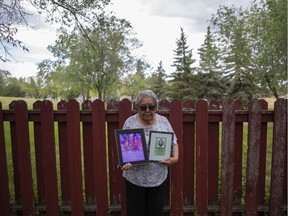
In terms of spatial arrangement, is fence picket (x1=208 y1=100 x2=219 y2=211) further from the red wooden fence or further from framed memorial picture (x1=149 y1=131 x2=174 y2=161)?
framed memorial picture (x1=149 y1=131 x2=174 y2=161)

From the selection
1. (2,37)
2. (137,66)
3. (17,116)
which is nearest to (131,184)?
(17,116)

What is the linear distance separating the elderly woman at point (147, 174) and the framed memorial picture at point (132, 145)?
0.09 m

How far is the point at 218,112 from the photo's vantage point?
3465 mm

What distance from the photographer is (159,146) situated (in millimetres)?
2719

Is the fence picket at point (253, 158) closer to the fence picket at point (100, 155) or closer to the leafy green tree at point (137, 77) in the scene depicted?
the fence picket at point (100, 155)

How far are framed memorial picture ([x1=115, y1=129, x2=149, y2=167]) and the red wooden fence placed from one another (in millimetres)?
759

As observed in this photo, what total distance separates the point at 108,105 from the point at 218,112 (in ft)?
4.59

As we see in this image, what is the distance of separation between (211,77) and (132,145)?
27.0m

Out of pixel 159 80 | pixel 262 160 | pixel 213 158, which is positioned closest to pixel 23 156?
pixel 213 158

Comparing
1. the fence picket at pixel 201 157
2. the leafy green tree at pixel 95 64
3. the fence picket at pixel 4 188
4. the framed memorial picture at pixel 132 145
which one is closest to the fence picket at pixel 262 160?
the fence picket at pixel 201 157

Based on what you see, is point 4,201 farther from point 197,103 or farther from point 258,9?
point 258,9

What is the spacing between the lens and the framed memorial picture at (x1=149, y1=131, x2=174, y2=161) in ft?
8.92

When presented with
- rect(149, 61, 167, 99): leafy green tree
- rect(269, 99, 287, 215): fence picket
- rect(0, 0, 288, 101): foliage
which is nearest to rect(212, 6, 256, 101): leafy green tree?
rect(0, 0, 288, 101): foliage

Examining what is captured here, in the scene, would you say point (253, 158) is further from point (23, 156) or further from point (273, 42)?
point (273, 42)
